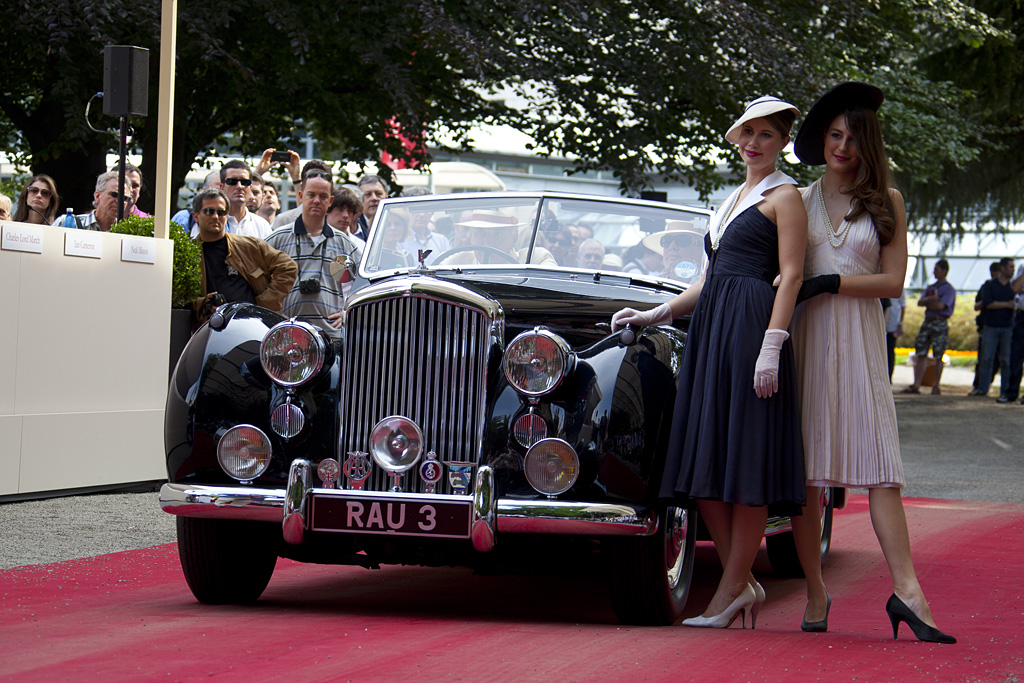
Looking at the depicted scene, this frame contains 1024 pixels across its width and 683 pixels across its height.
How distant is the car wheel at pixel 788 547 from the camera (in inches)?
243

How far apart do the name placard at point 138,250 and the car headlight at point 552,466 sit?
16.0ft

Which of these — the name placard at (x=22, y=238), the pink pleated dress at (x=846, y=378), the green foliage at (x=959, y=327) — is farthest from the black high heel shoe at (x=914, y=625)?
the green foliage at (x=959, y=327)

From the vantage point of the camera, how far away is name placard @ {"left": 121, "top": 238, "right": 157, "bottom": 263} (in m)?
8.43

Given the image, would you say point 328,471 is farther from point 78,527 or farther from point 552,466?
point 78,527

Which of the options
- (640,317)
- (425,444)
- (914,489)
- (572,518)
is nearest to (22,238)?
(425,444)

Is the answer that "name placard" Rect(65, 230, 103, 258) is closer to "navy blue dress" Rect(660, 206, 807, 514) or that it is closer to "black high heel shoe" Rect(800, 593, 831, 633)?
"navy blue dress" Rect(660, 206, 807, 514)

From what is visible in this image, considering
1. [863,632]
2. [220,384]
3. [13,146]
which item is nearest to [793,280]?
[863,632]

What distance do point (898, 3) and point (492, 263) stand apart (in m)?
12.1

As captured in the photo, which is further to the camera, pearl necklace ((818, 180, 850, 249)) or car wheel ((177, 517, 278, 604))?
car wheel ((177, 517, 278, 604))

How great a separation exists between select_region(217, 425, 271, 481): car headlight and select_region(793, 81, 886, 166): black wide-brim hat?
Answer: 2.31 m

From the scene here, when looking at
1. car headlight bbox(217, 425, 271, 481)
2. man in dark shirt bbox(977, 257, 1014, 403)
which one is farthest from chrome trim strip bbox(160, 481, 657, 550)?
man in dark shirt bbox(977, 257, 1014, 403)

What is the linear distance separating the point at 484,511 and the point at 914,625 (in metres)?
1.49

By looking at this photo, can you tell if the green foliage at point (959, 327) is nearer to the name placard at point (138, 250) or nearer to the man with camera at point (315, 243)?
the man with camera at point (315, 243)

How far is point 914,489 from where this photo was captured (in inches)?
395
